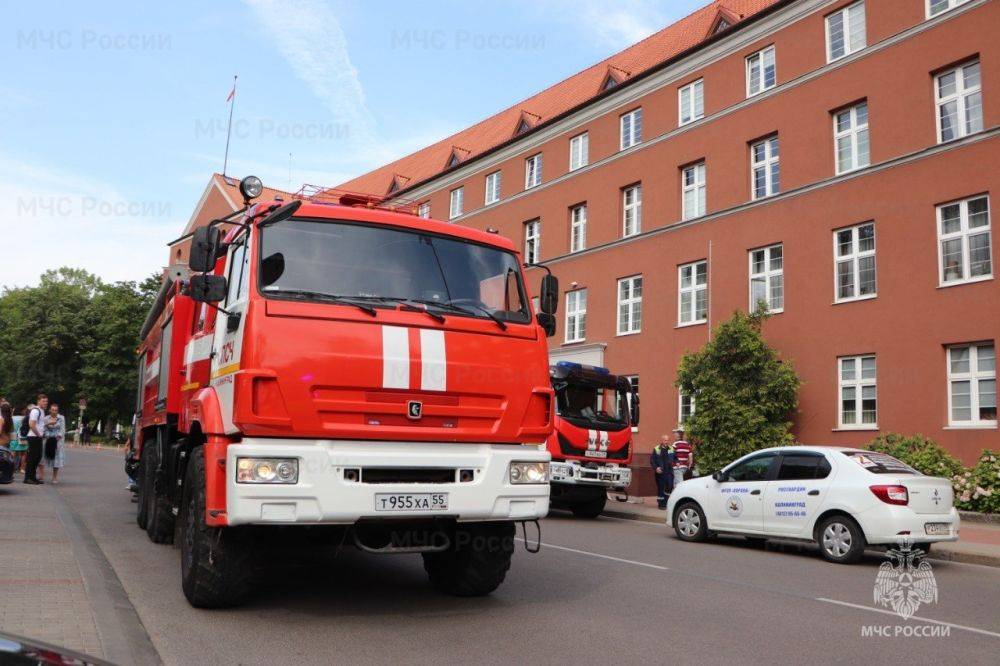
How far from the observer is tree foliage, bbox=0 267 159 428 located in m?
61.9

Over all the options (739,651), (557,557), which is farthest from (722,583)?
(739,651)

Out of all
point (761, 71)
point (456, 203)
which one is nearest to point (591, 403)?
point (761, 71)

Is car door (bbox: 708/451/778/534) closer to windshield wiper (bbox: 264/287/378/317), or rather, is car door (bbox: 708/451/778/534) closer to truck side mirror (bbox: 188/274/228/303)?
windshield wiper (bbox: 264/287/378/317)

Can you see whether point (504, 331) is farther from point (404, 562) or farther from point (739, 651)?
point (404, 562)

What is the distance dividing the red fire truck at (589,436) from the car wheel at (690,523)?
3.23 metres

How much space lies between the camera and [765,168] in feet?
83.3

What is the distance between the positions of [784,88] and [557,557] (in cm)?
1899

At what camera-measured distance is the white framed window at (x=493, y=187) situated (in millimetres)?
38094

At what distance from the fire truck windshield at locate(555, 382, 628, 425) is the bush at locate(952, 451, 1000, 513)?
272 inches

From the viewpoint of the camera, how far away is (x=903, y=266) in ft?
68.0

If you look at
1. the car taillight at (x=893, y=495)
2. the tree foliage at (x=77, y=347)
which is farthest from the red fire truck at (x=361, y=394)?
the tree foliage at (x=77, y=347)

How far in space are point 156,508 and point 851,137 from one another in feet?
65.4

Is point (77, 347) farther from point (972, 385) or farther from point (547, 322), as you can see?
point (547, 322)

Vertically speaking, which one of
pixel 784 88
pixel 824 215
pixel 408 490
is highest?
pixel 784 88
